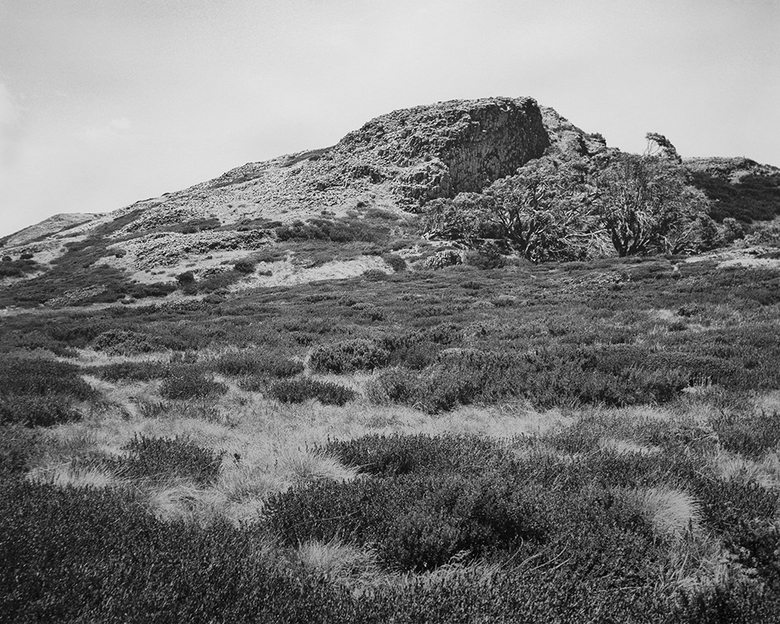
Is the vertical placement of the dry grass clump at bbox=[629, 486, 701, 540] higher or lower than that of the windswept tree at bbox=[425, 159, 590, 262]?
lower

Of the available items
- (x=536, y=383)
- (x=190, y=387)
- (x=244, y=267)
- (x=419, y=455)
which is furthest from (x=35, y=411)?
(x=244, y=267)

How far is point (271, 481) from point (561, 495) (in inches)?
98.9

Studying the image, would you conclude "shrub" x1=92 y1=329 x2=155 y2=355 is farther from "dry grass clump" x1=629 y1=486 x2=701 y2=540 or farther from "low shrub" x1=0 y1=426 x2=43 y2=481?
"dry grass clump" x1=629 y1=486 x2=701 y2=540

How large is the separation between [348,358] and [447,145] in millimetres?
73674

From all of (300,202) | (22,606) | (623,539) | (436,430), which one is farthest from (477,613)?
(300,202)

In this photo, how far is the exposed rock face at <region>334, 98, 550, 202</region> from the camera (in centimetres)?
7469

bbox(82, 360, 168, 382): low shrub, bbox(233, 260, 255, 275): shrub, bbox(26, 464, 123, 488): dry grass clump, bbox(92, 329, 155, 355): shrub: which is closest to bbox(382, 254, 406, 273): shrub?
bbox(233, 260, 255, 275): shrub

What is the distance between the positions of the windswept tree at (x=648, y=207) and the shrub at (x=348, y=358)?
3935 centimetres

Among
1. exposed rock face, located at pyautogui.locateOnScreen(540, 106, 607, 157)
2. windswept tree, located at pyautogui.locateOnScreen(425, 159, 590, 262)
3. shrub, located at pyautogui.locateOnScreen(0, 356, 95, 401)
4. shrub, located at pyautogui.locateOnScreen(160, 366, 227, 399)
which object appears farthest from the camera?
exposed rock face, located at pyautogui.locateOnScreen(540, 106, 607, 157)

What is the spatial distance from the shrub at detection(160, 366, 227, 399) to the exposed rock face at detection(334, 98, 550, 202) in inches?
2660

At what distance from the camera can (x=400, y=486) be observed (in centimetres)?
361

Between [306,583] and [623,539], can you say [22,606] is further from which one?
[623,539]

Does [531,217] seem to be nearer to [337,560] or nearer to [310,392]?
→ [310,392]

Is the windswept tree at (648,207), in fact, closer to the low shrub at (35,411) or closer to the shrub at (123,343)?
the shrub at (123,343)
